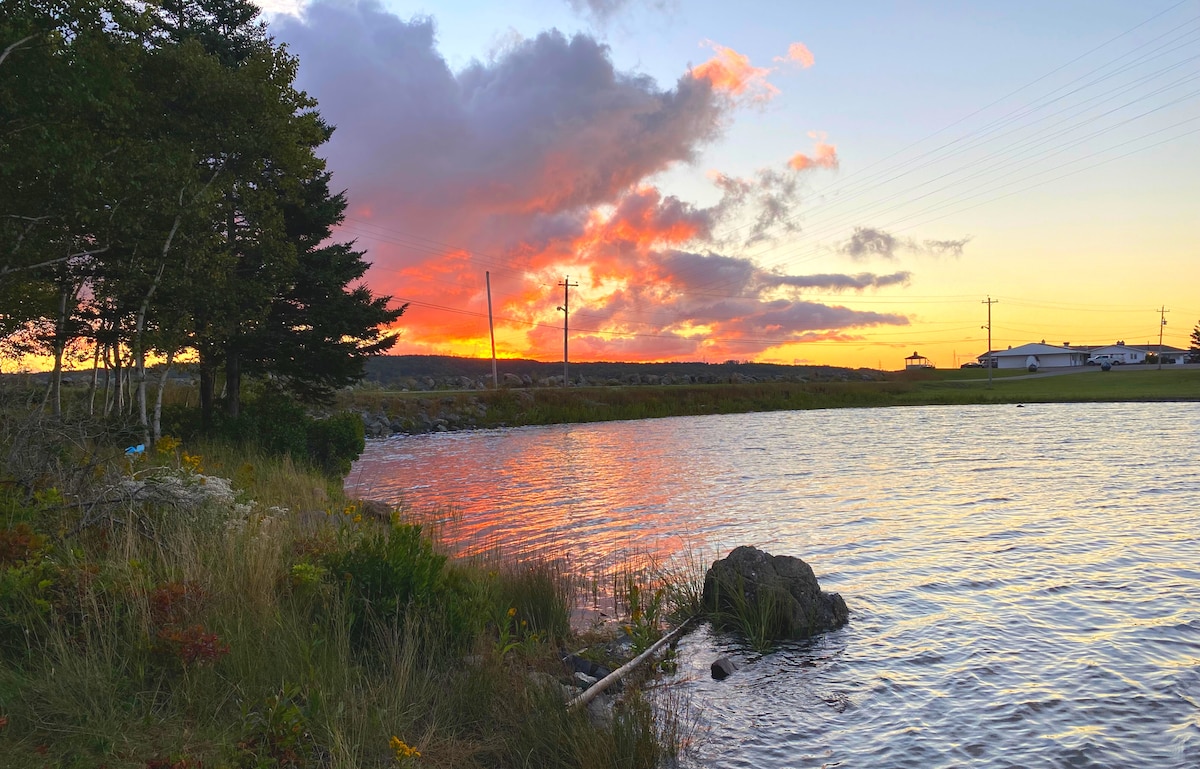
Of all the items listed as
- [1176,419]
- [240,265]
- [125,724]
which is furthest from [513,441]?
[1176,419]

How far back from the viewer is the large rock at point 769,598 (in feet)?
29.4

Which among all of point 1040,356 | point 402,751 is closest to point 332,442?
point 402,751

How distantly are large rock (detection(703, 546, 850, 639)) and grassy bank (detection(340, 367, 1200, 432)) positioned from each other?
130 feet

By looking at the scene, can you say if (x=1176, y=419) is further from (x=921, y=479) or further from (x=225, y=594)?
(x=225, y=594)

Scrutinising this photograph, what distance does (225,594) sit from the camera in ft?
21.9

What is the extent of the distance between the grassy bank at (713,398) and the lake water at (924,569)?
1862 cm

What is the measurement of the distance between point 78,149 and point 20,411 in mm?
5633

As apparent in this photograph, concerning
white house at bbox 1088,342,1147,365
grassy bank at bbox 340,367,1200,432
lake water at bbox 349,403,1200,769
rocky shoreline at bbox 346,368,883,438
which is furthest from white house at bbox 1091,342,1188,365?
lake water at bbox 349,403,1200,769

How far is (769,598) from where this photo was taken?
898cm

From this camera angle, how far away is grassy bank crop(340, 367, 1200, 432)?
51031mm

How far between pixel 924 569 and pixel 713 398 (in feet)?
179

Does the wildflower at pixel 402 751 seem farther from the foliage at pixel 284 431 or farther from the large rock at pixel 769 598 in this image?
the foliage at pixel 284 431

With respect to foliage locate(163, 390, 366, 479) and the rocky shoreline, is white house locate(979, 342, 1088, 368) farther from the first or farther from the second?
foliage locate(163, 390, 366, 479)

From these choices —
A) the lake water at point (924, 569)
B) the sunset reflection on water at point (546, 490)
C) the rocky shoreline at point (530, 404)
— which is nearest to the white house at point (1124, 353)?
the rocky shoreline at point (530, 404)
